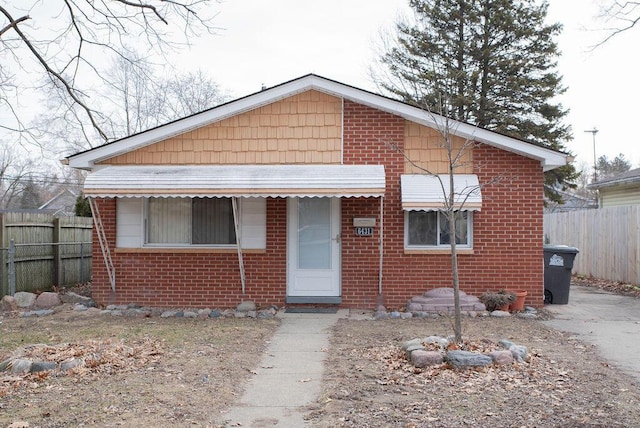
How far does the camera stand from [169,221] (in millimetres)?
12586

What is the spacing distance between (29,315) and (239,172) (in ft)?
15.0

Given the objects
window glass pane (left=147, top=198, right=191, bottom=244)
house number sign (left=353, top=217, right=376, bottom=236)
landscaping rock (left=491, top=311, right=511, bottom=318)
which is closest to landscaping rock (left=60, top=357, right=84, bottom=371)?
window glass pane (left=147, top=198, right=191, bottom=244)

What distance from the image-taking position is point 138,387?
21.4ft

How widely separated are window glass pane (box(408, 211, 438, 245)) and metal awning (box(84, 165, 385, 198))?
1186mm

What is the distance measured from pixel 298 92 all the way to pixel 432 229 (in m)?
3.60

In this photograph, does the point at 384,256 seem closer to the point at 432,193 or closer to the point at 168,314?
the point at 432,193

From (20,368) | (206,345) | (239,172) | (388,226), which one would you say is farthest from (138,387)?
(388,226)

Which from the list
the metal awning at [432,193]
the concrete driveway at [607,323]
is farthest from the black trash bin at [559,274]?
the metal awning at [432,193]

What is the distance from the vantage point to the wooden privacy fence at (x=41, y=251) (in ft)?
43.9

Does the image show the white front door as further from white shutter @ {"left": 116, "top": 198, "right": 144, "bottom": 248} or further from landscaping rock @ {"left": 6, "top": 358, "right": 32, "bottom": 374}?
landscaping rock @ {"left": 6, "top": 358, "right": 32, "bottom": 374}

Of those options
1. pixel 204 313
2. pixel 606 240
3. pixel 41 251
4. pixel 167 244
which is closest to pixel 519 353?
pixel 204 313

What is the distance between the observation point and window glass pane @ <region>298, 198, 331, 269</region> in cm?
1227

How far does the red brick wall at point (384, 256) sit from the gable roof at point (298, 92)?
12.2 inches

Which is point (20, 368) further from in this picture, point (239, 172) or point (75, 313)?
point (239, 172)
